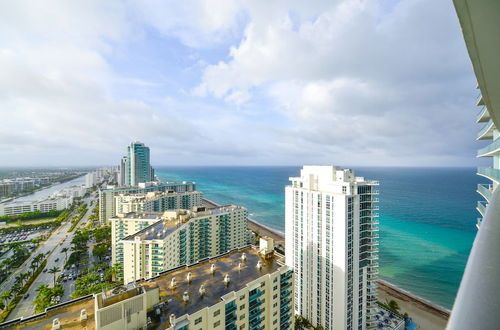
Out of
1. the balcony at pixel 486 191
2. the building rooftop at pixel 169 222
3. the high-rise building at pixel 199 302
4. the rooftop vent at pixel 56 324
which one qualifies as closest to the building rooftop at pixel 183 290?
the high-rise building at pixel 199 302

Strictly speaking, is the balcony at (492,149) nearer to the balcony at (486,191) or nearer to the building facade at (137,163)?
the balcony at (486,191)

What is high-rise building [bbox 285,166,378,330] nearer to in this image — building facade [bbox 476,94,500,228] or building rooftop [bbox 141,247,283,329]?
building rooftop [bbox 141,247,283,329]

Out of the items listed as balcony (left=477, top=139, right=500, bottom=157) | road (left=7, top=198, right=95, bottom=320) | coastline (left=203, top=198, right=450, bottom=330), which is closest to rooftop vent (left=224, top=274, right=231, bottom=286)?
balcony (left=477, top=139, right=500, bottom=157)

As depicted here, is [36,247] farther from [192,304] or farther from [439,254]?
[439,254]

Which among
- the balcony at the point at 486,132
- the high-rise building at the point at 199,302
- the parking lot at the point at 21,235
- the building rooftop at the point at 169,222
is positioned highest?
the balcony at the point at 486,132

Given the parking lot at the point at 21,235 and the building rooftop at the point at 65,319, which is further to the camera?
the parking lot at the point at 21,235

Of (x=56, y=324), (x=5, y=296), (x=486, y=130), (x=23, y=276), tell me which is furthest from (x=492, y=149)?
(x=23, y=276)
